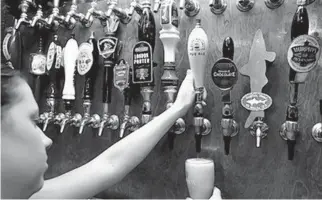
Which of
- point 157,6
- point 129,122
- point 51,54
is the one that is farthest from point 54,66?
point 157,6

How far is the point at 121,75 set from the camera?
1391mm

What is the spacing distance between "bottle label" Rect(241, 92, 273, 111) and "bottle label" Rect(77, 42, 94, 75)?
0.66 m

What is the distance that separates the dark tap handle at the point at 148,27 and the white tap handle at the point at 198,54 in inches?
6.7

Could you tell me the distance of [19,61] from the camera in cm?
172

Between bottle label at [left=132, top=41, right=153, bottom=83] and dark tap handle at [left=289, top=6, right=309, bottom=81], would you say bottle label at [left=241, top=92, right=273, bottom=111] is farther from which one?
bottle label at [left=132, top=41, right=153, bottom=83]

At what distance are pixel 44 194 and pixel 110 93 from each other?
1.98ft

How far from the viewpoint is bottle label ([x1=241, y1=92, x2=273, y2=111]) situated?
44.7 inches

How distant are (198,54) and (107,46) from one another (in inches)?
16.4

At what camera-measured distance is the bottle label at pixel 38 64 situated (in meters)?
1.64

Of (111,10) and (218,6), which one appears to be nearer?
(218,6)

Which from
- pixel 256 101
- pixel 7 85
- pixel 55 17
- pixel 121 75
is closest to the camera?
pixel 7 85

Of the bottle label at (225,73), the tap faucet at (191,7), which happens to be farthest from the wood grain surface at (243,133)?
the bottle label at (225,73)

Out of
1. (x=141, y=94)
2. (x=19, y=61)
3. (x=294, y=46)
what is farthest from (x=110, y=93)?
(x=294, y=46)

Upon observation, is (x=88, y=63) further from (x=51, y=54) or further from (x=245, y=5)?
(x=245, y=5)
